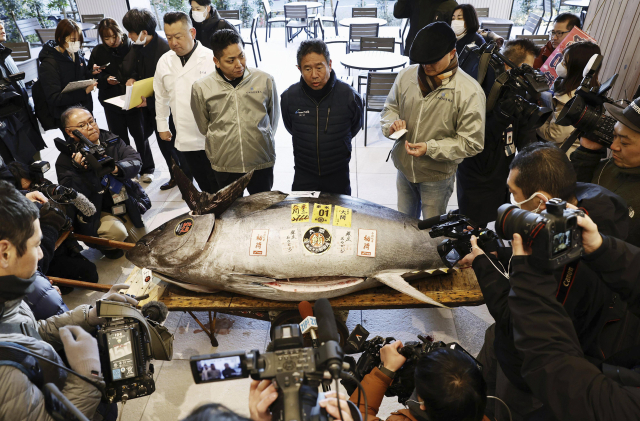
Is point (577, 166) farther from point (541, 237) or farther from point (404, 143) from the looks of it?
point (541, 237)

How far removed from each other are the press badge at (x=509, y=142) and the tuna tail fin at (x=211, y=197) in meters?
1.71

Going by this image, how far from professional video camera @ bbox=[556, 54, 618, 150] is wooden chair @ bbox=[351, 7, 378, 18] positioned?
21.9 ft

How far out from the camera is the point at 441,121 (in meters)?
2.57

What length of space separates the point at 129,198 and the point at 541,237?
A: 2.99 m

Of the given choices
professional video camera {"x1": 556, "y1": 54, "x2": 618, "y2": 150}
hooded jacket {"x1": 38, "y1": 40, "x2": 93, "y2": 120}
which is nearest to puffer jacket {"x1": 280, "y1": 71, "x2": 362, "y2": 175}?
professional video camera {"x1": 556, "y1": 54, "x2": 618, "y2": 150}

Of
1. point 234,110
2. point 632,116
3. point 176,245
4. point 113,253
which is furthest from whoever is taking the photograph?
point 113,253

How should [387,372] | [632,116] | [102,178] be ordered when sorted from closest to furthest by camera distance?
[387,372] < [632,116] < [102,178]

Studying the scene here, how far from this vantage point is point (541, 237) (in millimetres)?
1196

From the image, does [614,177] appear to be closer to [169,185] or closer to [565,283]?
[565,283]

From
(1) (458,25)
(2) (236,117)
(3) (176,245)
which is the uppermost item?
(1) (458,25)

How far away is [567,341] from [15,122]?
4386 millimetres

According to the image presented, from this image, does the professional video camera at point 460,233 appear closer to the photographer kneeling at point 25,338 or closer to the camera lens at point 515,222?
the camera lens at point 515,222

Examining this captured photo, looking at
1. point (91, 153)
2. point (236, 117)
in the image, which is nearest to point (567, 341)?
point (236, 117)

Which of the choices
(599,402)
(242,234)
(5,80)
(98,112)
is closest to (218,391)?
(242,234)
